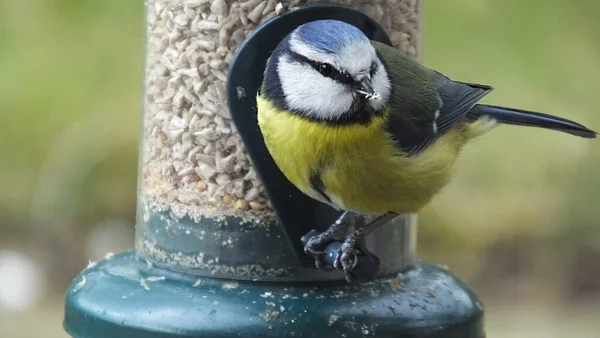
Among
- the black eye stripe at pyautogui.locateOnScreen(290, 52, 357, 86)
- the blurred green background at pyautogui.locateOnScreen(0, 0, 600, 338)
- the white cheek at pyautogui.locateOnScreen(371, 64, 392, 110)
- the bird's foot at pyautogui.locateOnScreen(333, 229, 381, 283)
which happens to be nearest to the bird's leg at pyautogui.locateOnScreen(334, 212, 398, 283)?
the bird's foot at pyautogui.locateOnScreen(333, 229, 381, 283)

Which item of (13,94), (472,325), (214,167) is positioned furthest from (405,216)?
(13,94)

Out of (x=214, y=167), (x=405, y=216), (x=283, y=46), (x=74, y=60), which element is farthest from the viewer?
(x=74, y=60)

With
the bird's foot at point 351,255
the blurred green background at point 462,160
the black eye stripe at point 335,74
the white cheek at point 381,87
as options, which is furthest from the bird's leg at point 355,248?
the blurred green background at point 462,160

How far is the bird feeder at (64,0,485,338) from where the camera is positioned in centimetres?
198

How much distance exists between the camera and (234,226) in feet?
6.93

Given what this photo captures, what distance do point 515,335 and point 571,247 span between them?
48cm

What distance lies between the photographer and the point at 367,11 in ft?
7.08

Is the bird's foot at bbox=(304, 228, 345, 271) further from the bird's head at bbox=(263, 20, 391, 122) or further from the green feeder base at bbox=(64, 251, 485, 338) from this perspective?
the bird's head at bbox=(263, 20, 391, 122)

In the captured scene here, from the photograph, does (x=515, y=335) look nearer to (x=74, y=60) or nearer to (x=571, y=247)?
(x=571, y=247)

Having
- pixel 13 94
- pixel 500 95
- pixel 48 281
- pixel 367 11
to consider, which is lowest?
pixel 48 281

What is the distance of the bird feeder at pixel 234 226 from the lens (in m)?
1.98

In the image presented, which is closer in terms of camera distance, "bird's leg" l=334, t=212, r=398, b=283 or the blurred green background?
"bird's leg" l=334, t=212, r=398, b=283

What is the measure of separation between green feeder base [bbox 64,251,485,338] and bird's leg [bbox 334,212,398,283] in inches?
3.2

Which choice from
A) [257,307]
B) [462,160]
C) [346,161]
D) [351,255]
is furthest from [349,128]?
[462,160]
